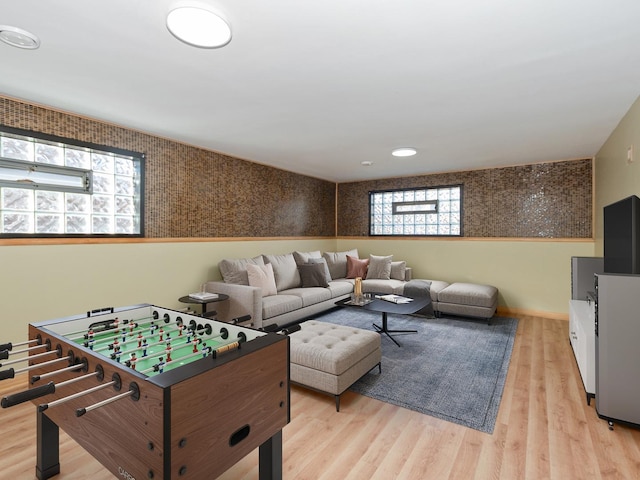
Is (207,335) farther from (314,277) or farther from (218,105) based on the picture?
(314,277)

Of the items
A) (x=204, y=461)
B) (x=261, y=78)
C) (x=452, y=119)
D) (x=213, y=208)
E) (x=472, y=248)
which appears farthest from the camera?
(x=472, y=248)

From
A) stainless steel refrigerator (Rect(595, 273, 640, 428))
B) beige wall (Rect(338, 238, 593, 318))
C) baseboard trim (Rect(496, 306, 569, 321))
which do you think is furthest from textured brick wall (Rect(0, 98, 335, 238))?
stainless steel refrigerator (Rect(595, 273, 640, 428))

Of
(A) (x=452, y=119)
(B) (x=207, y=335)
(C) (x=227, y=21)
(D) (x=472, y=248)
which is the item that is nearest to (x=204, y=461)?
(B) (x=207, y=335)

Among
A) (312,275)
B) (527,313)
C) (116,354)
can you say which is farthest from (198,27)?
(527,313)

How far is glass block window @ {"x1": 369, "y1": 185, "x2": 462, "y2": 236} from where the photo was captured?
5.67 m

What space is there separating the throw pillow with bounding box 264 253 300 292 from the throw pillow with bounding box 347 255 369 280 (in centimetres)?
124

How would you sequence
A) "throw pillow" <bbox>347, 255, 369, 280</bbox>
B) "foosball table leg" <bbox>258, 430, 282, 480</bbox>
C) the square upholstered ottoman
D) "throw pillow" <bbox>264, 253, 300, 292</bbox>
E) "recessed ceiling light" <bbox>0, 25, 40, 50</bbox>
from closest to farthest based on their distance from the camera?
1. "foosball table leg" <bbox>258, 430, 282, 480</bbox>
2. "recessed ceiling light" <bbox>0, 25, 40, 50</bbox>
3. the square upholstered ottoman
4. "throw pillow" <bbox>264, 253, 300, 292</bbox>
5. "throw pillow" <bbox>347, 255, 369, 280</bbox>

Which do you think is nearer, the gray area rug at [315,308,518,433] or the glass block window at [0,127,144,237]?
the gray area rug at [315,308,518,433]

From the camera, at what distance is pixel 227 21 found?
1.65 m

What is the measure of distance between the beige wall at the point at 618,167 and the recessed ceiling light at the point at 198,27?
310 cm

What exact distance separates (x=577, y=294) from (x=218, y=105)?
407 cm

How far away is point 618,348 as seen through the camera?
6.96 feet

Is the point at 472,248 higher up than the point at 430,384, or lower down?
higher up

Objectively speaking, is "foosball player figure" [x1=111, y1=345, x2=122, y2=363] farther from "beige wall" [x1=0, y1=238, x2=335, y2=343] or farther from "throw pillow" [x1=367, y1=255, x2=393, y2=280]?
"throw pillow" [x1=367, y1=255, x2=393, y2=280]
